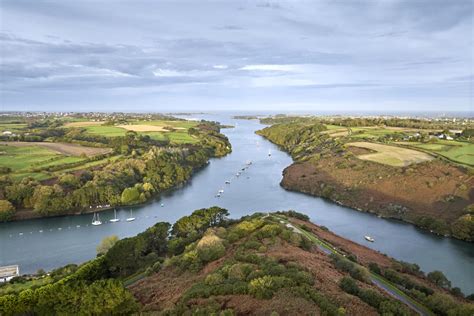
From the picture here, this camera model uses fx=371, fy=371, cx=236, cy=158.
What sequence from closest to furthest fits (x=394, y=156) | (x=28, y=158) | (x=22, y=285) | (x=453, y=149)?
(x=22, y=285) < (x=28, y=158) < (x=394, y=156) < (x=453, y=149)

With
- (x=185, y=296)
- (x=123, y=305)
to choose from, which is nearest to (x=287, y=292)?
(x=185, y=296)

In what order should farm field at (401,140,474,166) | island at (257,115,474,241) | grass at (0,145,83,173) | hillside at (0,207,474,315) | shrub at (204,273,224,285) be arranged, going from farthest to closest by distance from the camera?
farm field at (401,140,474,166), grass at (0,145,83,173), island at (257,115,474,241), shrub at (204,273,224,285), hillside at (0,207,474,315)

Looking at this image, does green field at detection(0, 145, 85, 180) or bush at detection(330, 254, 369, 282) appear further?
green field at detection(0, 145, 85, 180)

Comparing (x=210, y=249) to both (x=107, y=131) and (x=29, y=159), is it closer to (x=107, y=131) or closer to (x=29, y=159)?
(x=29, y=159)

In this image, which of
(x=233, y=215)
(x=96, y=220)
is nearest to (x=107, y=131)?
(x=96, y=220)

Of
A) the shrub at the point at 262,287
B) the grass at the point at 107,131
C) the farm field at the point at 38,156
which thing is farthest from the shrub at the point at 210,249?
the grass at the point at 107,131

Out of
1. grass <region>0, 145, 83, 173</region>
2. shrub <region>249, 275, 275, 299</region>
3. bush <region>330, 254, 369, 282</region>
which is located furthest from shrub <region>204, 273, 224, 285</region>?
grass <region>0, 145, 83, 173</region>

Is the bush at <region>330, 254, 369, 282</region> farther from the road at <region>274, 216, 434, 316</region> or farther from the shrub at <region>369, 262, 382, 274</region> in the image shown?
the shrub at <region>369, 262, 382, 274</region>
